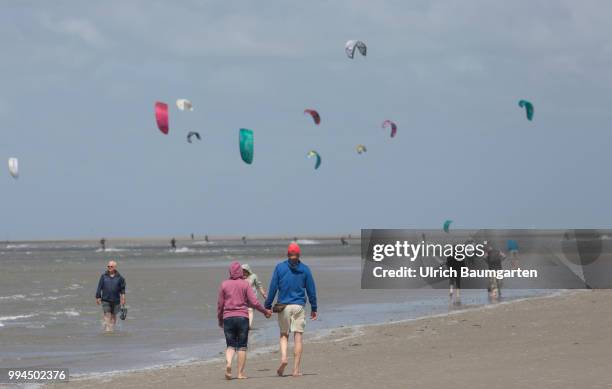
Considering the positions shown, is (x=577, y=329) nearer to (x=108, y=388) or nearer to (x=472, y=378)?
(x=472, y=378)

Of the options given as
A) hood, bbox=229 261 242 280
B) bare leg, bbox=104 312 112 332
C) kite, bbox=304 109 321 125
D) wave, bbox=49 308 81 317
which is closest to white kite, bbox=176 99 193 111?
kite, bbox=304 109 321 125

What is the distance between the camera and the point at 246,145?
3341 cm

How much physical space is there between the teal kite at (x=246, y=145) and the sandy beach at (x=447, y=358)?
14.7 metres

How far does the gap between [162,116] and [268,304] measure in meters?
26.0

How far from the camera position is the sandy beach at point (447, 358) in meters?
10.8

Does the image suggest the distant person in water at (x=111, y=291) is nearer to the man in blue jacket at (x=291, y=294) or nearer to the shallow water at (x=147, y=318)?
the shallow water at (x=147, y=318)

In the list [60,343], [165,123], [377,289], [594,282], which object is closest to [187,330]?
[60,343]

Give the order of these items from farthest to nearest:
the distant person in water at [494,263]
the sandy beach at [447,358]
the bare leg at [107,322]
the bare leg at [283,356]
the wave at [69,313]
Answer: the distant person in water at [494,263] → the wave at [69,313] → the bare leg at [107,322] → the bare leg at [283,356] → the sandy beach at [447,358]

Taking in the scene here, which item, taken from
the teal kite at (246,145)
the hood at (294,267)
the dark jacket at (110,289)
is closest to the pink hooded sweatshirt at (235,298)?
the hood at (294,267)

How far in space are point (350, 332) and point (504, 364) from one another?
226 inches

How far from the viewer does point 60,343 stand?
1742cm

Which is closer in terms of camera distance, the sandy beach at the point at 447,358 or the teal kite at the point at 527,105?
the sandy beach at the point at 447,358

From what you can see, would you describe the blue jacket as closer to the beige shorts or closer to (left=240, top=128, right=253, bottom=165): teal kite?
the beige shorts

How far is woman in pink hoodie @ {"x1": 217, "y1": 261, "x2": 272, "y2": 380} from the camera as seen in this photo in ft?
37.6
